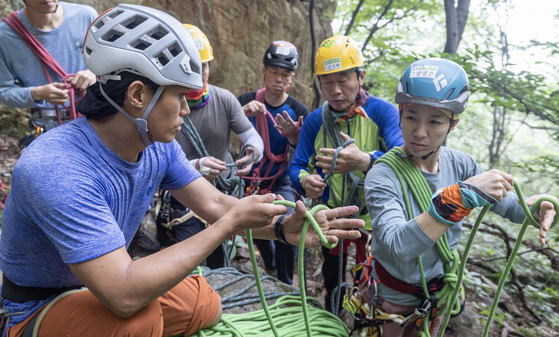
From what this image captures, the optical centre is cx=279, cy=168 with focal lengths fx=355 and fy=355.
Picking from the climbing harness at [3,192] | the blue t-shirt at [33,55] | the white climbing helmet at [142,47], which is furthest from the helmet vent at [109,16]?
the climbing harness at [3,192]

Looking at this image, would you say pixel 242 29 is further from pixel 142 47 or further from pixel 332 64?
pixel 142 47

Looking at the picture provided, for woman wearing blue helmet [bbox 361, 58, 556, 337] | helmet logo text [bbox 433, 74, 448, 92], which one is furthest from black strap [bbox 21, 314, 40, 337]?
helmet logo text [bbox 433, 74, 448, 92]

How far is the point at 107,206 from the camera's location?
139cm

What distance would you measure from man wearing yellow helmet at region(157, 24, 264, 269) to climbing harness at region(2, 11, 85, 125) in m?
0.83

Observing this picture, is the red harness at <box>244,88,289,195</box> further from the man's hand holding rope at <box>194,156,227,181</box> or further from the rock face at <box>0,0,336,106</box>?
the rock face at <box>0,0,336,106</box>

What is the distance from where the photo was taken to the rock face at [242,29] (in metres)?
5.59

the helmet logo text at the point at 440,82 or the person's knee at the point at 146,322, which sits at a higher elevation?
the helmet logo text at the point at 440,82

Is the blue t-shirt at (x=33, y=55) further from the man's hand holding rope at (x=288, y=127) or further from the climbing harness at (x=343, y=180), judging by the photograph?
the climbing harness at (x=343, y=180)

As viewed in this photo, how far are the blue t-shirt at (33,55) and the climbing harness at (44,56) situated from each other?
0.03 metres

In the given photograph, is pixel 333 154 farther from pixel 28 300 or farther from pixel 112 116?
pixel 28 300

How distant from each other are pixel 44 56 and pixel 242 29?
4.06 meters

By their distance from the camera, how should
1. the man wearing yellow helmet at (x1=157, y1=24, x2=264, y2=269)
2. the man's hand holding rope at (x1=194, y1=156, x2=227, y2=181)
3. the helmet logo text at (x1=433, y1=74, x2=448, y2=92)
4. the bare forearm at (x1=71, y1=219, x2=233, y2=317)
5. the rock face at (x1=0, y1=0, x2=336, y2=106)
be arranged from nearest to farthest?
1. the bare forearm at (x1=71, y1=219, x2=233, y2=317)
2. the helmet logo text at (x1=433, y1=74, x2=448, y2=92)
3. the man's hand holding rope at (x1=194, y1=156, x2=227, y2=181)
4. the man wearing yellow helmet at (x1=157, y1=24, x2=264, y2=269)
5. the rock face at (x1=0, y1=0, x2=336, y2=106)

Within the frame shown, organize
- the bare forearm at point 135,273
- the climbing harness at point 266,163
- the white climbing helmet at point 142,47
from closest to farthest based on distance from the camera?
1. the bare forearm at point 135,273
2. the white climbing helmet at point 142,47
3. the climbing harness at point 266,163

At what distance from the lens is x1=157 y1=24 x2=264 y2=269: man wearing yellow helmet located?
120 inches
